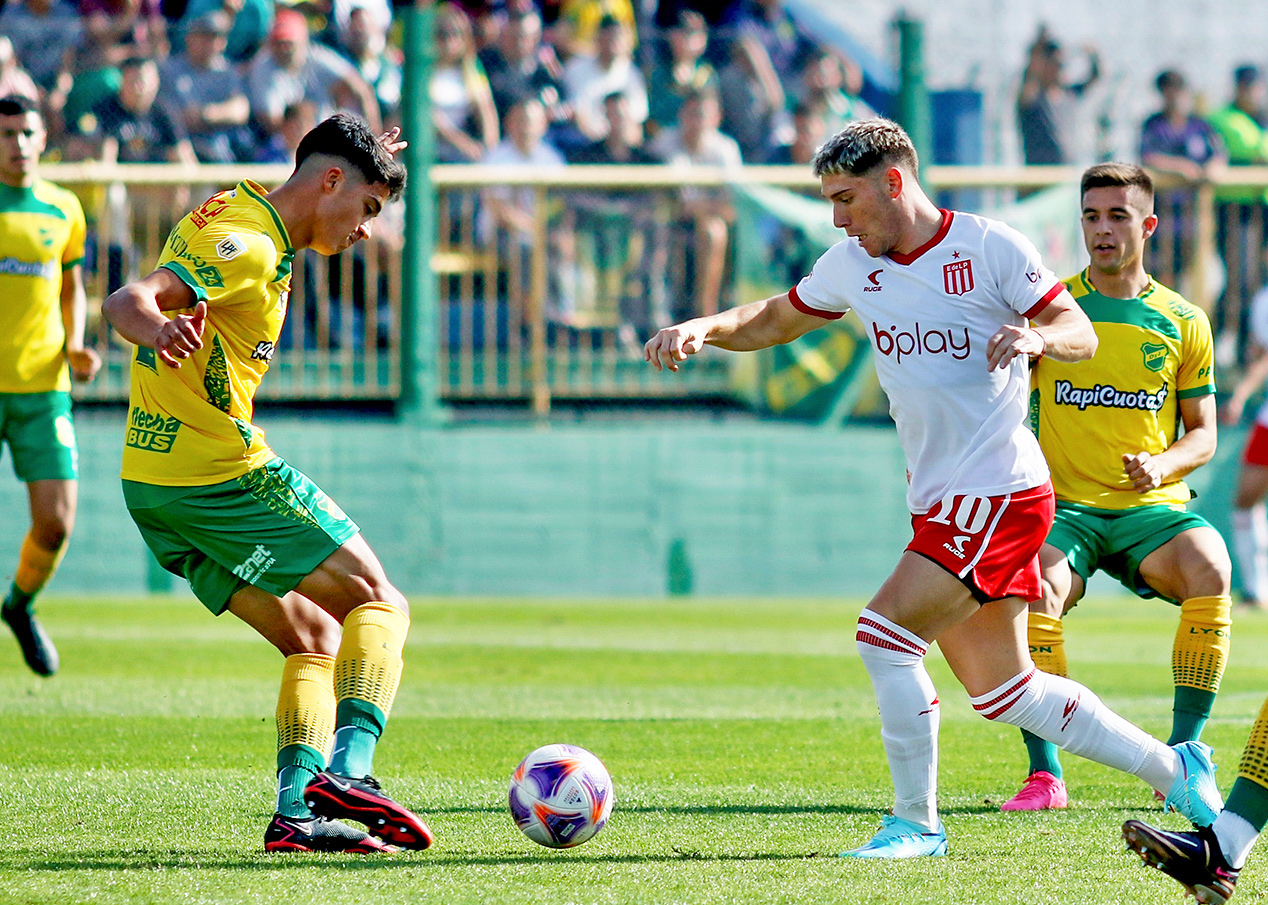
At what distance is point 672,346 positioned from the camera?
513 centimetres

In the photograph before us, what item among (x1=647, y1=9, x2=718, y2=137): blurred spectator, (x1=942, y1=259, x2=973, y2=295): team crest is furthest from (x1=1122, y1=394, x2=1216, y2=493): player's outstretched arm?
(x1=647, y1=9, x2=718, y2=137): blurred spectator

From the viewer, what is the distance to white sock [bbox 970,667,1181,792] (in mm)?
5047

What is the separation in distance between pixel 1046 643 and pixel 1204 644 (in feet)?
2.02

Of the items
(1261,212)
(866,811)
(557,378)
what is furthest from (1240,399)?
(866,811)

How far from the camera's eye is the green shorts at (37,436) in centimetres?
889

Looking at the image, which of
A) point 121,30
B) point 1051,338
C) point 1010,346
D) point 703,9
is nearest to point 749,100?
point 703,9

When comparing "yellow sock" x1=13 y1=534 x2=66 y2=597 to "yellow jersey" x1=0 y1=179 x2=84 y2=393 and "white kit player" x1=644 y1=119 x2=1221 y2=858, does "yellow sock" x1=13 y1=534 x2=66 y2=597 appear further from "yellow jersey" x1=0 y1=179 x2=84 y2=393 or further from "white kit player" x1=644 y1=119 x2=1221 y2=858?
"white kit player" x1=644 y1=119 x2=1221 y2=858

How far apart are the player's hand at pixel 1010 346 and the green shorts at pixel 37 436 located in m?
5.89

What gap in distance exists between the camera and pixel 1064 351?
484 cm

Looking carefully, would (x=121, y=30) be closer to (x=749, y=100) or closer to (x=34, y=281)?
(x=749, y=100)

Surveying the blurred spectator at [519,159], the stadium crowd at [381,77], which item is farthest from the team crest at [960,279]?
the stadium crowd at [381,77]

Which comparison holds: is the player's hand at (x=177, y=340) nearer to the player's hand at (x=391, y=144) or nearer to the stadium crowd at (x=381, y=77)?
the player's hand at (x=391, y=144)

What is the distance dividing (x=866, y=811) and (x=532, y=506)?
846 cm

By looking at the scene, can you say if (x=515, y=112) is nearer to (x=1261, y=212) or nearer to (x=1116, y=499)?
(x=1261, y=212)
